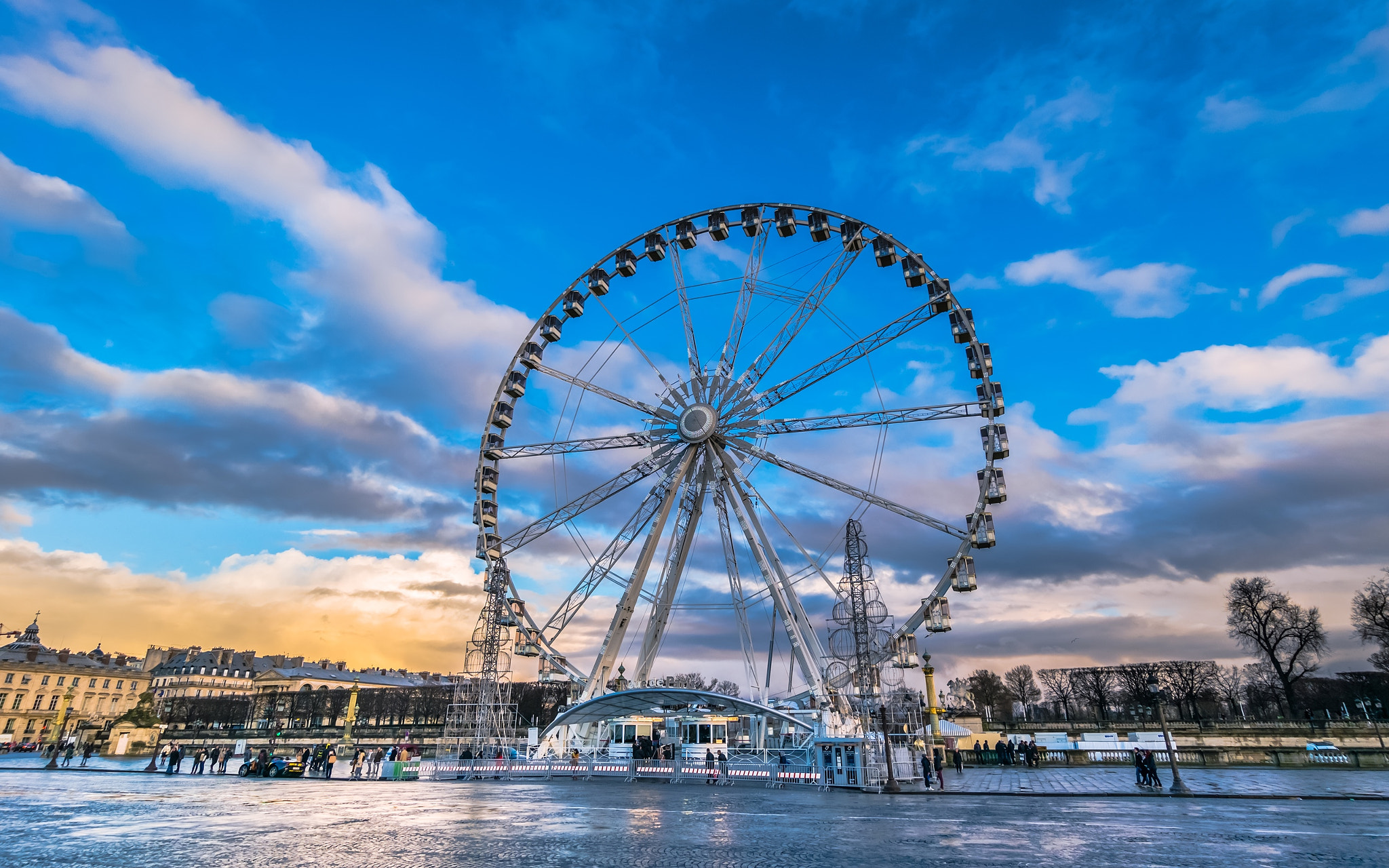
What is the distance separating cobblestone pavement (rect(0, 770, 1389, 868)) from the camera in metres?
9.11

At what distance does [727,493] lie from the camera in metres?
31.9

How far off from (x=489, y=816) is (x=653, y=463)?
1967 cm

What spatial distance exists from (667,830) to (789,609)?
56.6 ft

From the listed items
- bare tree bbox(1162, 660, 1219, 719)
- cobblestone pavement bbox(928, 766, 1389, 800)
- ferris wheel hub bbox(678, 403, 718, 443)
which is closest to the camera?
cobblestone pavement bbox(928, 766, 1389, 800)

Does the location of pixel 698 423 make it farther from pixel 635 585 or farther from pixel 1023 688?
pixel 1023 688

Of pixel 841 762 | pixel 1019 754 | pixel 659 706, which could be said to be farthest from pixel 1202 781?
pixel 659 706

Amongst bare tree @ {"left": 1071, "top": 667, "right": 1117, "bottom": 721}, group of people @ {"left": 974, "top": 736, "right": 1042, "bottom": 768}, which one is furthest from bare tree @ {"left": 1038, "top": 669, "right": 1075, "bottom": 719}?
group of people @ {"left": 974, "top": 736, "right": 1042, "bottom": 768}

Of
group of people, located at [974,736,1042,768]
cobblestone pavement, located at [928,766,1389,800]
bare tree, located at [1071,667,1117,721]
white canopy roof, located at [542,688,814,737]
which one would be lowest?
cobblestone pavement, located at [928,766,1389,800]

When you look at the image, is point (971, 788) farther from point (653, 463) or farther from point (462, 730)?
point (462, 730)

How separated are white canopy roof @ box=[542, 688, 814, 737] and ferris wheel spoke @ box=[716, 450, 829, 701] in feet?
6.00

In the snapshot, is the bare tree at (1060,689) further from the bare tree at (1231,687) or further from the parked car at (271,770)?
the parked car at (271,770)

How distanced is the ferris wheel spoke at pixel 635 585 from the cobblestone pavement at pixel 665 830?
10.9 meters

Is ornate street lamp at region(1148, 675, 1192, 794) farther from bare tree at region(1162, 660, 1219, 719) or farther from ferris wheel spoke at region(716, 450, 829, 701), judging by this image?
bare tree at region(1162, 660, 1219, 719)

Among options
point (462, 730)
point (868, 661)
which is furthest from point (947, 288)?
point (462, 730)
